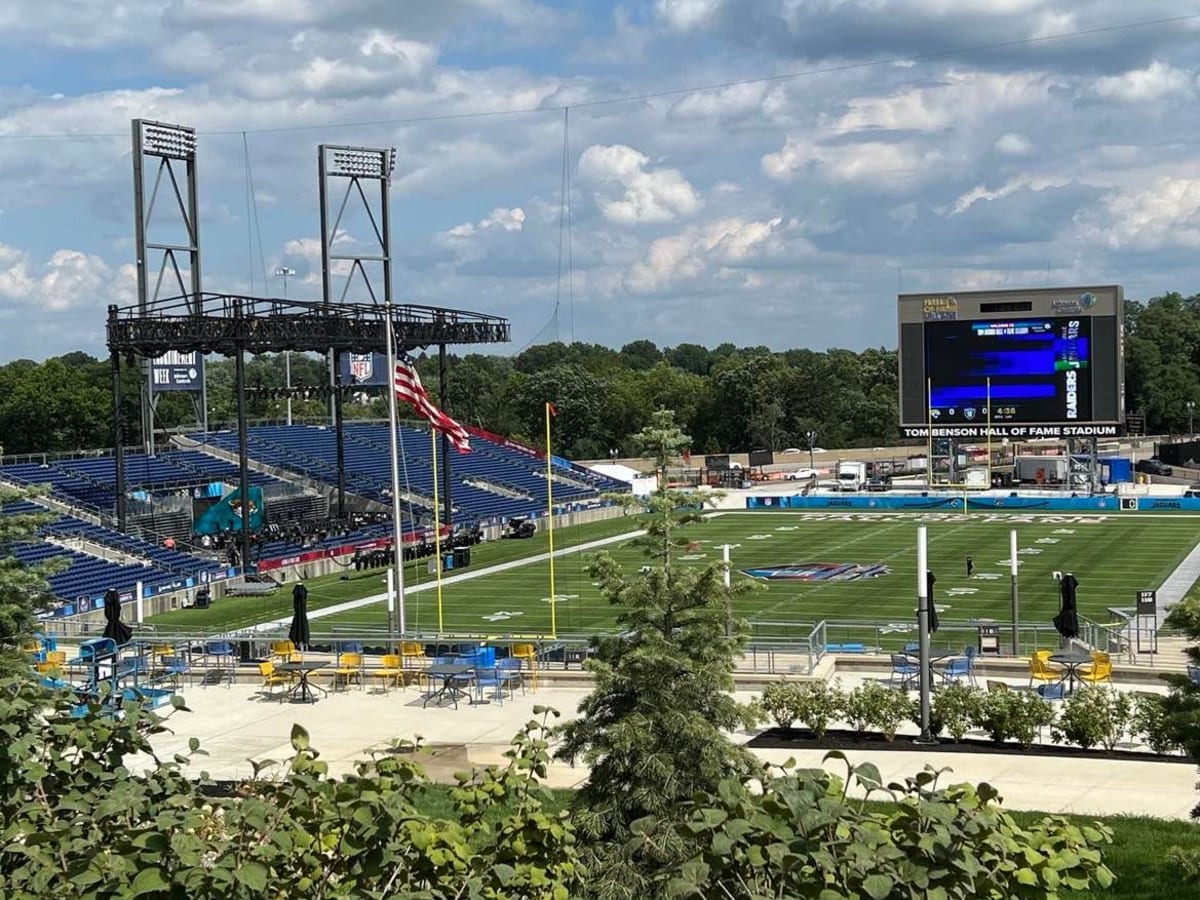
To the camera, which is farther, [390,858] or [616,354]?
[616,354]

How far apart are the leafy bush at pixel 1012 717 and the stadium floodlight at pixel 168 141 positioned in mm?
46552

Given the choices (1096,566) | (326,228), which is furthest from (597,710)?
(326,228)

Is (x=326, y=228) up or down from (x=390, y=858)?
up

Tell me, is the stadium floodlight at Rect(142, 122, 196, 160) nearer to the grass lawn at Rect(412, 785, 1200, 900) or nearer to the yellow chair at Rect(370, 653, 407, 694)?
the yellow chair at Rect(370, 653, 407, 694)

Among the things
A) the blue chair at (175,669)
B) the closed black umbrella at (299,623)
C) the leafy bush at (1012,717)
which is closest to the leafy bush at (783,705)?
the leafy bush at (1012,717)

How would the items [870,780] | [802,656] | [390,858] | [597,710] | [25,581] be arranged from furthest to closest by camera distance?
[802,656], [25,581], [597,710], [390,858], [870,780]

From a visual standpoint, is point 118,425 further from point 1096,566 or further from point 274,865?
point 274,865

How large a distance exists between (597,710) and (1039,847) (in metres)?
7.09

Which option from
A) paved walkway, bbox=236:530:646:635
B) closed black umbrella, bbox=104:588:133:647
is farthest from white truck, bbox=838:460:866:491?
closed black umbrella, bbox=104:588:133:647

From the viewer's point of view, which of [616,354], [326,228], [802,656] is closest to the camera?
[802,656]

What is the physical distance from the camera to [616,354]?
559ft

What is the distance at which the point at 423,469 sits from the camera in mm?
69000

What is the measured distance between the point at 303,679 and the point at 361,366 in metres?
39.6

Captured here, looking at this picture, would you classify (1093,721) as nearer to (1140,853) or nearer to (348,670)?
(1140,853)
